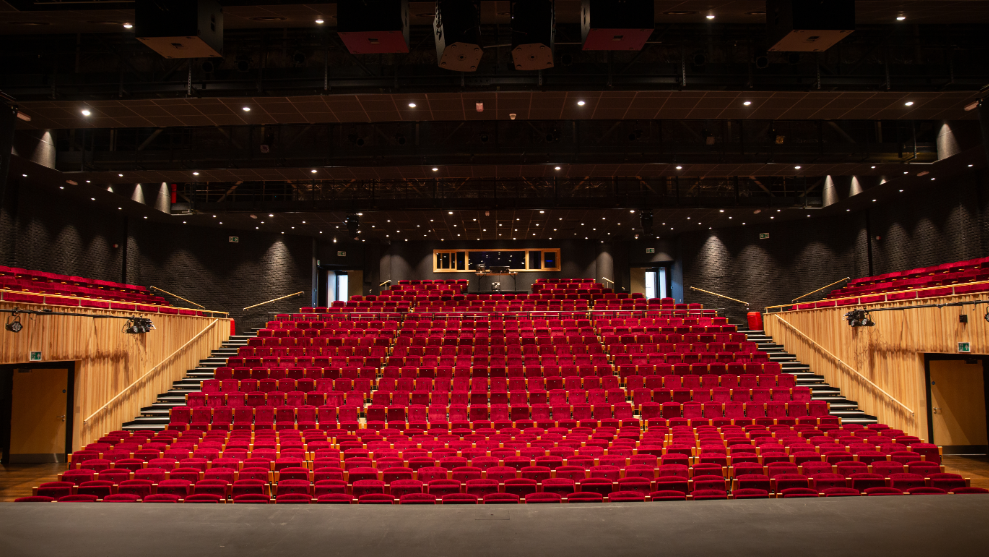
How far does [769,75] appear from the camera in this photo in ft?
25.9

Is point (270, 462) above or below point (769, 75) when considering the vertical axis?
below

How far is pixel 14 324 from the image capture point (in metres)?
6.59

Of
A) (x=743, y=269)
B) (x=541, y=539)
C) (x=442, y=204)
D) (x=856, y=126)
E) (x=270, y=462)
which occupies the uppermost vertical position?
(x=856, y=126)

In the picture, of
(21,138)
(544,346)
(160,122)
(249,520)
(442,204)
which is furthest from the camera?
(442,204)

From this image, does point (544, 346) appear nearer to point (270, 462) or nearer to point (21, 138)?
point (270, 462)

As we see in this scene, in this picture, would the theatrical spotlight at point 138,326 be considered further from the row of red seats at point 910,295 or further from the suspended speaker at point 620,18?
the row of red seats at point 910,295

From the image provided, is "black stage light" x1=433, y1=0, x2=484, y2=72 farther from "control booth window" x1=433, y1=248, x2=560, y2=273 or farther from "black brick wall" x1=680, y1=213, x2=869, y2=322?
"control booth window" x1=433, y1=248, x2=560, y2=273

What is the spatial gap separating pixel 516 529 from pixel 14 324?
23.4 ft

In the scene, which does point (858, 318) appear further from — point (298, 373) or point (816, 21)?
point (298, 373)

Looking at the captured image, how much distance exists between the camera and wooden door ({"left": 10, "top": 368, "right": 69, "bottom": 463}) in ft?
26.7

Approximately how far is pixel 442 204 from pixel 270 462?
28.9ft

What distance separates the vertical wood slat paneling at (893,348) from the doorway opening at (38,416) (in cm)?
1172

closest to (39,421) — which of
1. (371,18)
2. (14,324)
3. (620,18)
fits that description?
(14,324)

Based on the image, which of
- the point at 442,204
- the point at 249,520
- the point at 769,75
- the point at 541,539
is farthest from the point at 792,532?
the point at 442,204
